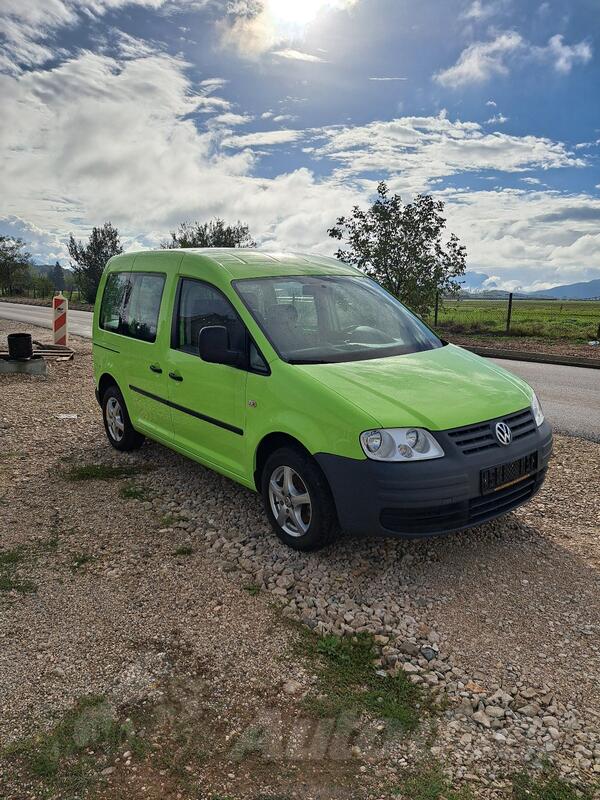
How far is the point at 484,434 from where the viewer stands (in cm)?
367

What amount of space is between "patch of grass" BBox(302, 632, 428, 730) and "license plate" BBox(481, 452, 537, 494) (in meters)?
1.15

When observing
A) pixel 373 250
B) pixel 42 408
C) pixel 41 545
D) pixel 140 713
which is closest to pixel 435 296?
pixel 373 250

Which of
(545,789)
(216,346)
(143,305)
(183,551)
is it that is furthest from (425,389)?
(143,305)

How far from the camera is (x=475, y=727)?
257 cm

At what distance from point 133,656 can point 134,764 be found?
699 mm

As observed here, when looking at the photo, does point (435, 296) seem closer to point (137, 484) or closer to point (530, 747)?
point (137, 484)

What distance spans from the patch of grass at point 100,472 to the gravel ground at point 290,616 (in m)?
0.29

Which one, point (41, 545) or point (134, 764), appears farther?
point (41, 545)

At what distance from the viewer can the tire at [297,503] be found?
3734 millimetres

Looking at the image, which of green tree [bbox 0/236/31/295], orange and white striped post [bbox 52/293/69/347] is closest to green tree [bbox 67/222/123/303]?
green tree [bbox 0/236/31/295]

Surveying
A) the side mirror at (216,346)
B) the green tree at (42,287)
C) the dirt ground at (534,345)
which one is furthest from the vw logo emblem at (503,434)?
the green tree at (42,287)

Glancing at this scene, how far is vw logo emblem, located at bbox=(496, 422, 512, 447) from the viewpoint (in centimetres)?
373

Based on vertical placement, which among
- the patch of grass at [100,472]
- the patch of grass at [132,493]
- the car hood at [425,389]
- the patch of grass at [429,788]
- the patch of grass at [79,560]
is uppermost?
the car hood at [425,389]

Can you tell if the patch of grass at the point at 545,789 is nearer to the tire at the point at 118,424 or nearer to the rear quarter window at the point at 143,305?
the rear quarter window at the point at 143,305
